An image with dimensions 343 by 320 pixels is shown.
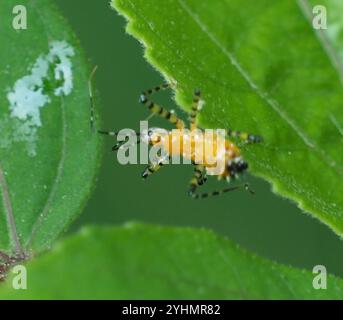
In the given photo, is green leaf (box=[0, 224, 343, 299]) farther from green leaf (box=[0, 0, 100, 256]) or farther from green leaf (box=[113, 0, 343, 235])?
green leaf (box=[0, 0, 100, 256])

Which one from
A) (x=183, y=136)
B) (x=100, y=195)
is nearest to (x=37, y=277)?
(x=183, y=136)

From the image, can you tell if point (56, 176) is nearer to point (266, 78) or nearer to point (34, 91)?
point (34, 91)

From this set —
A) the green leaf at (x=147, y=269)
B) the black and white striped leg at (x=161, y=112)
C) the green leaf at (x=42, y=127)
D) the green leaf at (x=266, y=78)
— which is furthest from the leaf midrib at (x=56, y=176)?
the green leaf at (x=147, y=269)

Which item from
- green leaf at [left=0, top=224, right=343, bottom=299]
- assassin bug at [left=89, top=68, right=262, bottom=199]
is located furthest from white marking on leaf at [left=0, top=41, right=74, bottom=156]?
green leaf at [left=0, top=224, right=343, bottom=299]

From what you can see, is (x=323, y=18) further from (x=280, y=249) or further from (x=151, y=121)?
(x=280, y=249)

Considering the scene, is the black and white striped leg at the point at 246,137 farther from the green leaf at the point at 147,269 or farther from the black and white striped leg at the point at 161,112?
the black and white striped leg at the point at 161,112

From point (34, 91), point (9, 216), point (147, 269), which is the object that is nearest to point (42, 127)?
point (34, 91)
